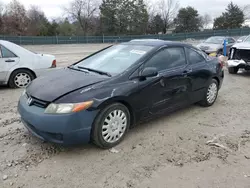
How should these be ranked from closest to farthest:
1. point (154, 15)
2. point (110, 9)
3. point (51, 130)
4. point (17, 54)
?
1. point (51, 130)
2. point (17, 54)
3. point (110, 9)
4. point (154, 15)

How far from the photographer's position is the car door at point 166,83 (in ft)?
11.7

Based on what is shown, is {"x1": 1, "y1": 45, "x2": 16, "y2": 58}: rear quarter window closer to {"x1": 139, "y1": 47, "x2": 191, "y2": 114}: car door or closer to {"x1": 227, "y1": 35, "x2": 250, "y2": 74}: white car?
{"x1": 139, "y1": 47, "x2": 191, "y2": 114}: car door

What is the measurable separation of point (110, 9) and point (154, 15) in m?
14.3

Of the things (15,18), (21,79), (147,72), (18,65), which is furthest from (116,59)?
(15,18)

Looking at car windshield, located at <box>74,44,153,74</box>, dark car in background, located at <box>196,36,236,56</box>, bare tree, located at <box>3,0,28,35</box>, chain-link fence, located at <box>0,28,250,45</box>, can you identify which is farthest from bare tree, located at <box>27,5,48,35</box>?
car windshield, located at <box>74,44,153,74</box>

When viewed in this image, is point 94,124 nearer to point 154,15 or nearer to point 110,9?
point 110,9

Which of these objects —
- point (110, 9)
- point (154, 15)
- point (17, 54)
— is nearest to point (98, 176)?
point (17, 54)

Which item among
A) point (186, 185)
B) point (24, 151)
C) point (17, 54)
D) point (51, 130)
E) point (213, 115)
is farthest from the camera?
point (17, 54)

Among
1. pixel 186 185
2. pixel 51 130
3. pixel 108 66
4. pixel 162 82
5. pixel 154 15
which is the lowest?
pixel 186 185

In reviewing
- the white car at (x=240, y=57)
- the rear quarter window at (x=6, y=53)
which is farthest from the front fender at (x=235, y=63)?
the rear quarter window at (x=6, y=53)

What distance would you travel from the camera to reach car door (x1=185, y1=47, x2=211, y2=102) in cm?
434

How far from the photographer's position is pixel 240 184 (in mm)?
2564

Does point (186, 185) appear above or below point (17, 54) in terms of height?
below

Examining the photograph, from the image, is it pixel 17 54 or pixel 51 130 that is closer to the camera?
pixel 51 130
